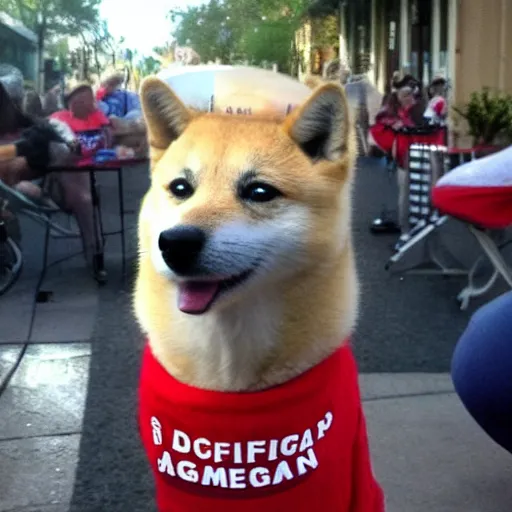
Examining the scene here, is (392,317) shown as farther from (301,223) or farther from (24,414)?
(301,223)

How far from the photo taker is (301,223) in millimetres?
2422

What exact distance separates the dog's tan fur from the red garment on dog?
55mm

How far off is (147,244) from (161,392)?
17.2 inches

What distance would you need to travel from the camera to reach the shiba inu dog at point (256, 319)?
2408 millimetres

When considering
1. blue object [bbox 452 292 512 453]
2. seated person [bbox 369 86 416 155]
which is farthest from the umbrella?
seated person [bbox 369 86 416 155]

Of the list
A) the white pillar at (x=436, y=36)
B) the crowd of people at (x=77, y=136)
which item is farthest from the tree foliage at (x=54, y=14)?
the white pillar at (x=436, y=36)

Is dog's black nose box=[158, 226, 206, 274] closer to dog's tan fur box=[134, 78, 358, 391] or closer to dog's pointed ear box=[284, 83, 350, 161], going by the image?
dog's tan fur box=[134, 78, 358, 391]

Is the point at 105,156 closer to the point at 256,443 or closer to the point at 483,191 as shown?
the point at 483,191

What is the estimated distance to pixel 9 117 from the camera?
26.1 ft

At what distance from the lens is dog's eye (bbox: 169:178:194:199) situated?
245cm

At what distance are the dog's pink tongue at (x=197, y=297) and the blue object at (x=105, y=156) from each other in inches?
212

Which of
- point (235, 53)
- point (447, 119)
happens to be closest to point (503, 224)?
point (235, 53)

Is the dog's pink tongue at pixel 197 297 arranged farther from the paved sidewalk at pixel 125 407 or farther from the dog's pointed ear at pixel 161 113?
the paved sidewalk at pixel 125 407

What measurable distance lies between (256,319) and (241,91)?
0.72 meters
